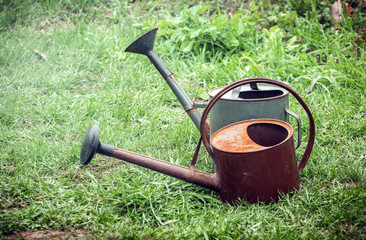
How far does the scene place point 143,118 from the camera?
2873 mm

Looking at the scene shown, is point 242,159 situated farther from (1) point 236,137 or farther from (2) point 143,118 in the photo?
(2) point 143,118

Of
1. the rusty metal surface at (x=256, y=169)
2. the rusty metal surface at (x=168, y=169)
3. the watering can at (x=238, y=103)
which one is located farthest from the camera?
the watering can at (x=238, y=103)

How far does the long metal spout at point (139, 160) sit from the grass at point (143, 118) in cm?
12

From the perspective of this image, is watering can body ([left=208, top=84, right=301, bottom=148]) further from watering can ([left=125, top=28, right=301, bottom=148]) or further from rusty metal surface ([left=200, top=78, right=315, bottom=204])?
rusty metal surface ([left=200, top=78, right=315, bottom=204])

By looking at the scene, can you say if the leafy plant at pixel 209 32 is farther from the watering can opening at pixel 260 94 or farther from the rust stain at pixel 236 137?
the rust stain at pixel 236 137

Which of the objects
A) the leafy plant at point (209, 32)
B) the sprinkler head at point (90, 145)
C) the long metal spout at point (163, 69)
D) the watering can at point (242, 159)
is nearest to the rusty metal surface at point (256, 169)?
the watering can at point (242, 159)

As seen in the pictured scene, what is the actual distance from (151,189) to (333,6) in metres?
3.04

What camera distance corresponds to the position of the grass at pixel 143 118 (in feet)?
5.75

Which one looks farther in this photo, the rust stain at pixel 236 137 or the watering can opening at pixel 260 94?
the watering can opening at pixel 260 94

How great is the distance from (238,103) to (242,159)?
0.35 meters

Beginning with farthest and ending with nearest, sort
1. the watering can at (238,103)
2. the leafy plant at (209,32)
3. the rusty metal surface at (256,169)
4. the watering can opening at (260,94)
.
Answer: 1. the leafy plant at (209,32)
2. the watering can opening at (260,94)
3. the watering can at (238,103)
4. the rusty metal surface at (256,169)

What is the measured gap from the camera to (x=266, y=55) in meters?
3.50

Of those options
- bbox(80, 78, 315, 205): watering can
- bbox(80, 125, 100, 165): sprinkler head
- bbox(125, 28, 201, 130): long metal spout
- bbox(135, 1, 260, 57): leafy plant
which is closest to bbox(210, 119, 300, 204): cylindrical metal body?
bbox(80, 78, 315, 205): watering can

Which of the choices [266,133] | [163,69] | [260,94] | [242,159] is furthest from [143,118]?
[242,159]
